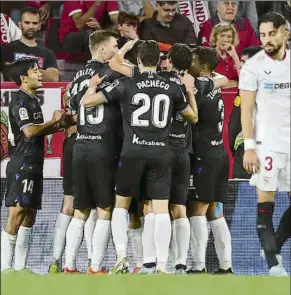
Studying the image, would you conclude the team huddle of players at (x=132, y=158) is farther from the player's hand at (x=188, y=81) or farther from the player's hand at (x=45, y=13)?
the player's hand at (x=45, y=13)

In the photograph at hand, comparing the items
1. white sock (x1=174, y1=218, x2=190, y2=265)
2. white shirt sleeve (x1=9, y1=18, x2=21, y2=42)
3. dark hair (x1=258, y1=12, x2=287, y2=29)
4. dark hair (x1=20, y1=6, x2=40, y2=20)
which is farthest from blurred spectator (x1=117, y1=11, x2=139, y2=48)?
white sock (x1=174, y1=218, x2=190, y2=265)

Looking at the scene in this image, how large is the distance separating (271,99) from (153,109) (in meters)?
0.77

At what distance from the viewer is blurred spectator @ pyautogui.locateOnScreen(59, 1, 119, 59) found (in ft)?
29.5

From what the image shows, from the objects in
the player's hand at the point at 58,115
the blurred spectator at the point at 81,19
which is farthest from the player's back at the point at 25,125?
the blurred spectator at the point at 81,19

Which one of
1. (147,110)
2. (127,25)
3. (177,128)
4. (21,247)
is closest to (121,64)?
(147,110)

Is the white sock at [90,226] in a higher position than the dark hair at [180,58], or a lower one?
lower

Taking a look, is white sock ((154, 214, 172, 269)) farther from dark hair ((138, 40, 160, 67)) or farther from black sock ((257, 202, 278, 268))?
dark hair ((138, 40, 160, 67))

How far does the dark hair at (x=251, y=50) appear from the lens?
8461 mm

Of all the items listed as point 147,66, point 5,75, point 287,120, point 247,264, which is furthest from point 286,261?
point 5,75

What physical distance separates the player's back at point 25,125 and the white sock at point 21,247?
0.47 metres

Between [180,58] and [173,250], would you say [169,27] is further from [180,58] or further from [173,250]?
[173,250]

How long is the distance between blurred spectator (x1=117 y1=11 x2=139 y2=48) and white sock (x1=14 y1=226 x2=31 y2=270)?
5.01ft

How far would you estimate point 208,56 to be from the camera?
28.2 feet

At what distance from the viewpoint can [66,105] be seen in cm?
865
